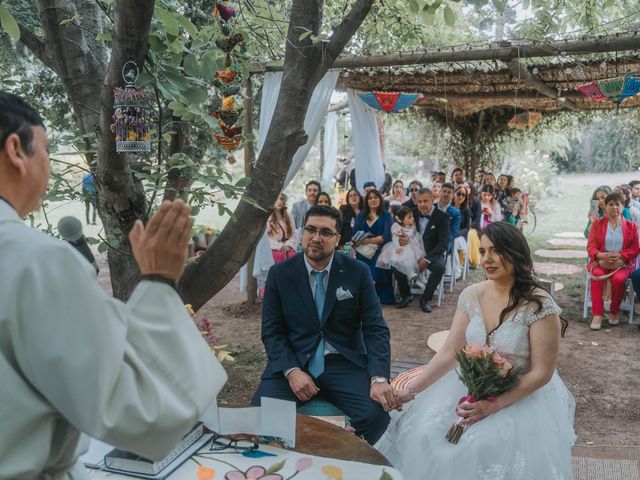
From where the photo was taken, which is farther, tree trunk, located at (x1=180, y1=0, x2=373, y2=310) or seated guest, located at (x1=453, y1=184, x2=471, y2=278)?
seated guest, located at (x1=453, y1=184, x2=471, y2=278)

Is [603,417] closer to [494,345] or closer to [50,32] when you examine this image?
[494,345]

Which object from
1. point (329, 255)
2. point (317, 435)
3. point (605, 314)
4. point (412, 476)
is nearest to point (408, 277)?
point (605, 314)

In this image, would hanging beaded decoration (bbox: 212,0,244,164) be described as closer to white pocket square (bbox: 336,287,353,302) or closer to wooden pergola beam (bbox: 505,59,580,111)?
white pocket square (bbox: 336,287,353,302)

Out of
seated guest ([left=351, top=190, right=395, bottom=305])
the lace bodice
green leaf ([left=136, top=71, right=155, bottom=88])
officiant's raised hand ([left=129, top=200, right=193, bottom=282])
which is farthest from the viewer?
seated guest ([left=351, top=190, right=395, bottom=305])

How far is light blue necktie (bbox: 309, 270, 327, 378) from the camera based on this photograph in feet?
10.9

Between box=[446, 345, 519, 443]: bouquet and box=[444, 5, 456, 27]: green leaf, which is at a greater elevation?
box=[444, 5, 456, 27]: green leaf

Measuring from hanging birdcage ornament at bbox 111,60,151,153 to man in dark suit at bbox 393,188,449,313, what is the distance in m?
5.91

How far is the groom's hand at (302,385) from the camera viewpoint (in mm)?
3160

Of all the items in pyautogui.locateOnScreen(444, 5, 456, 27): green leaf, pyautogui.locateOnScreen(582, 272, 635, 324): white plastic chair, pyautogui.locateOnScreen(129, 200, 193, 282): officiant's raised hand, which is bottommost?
pyautogui.locateOnScreen(582, 272, 635, 324): white plastic chair

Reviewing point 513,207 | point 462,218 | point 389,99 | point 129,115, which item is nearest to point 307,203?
point 389,99

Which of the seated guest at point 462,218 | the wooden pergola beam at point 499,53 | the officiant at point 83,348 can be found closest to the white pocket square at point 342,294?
the officiant at point 83,348

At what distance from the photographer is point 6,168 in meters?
1.15

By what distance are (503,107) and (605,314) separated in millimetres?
6519

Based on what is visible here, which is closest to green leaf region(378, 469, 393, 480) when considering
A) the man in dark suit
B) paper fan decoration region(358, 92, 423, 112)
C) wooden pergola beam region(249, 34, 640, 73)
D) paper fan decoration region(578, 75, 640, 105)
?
wooden pergola beam region(249, 34, 640, 73)
